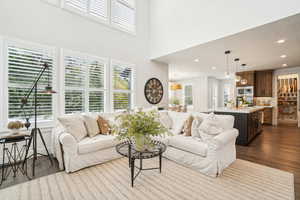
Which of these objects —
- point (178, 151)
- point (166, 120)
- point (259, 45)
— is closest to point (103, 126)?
point (166, 120)

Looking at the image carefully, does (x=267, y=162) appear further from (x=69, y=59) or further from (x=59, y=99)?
(x=69, y=59)

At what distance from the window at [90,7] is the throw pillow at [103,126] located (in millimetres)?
2757

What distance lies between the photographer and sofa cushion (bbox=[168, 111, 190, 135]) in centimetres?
312

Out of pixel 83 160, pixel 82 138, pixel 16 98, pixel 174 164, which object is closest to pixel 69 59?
pixel 16 98

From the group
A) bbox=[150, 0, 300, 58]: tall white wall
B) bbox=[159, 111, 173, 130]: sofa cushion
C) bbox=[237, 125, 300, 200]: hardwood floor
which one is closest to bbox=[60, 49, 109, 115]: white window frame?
bbox=[159, 111, 173, 130]: sofa cushion

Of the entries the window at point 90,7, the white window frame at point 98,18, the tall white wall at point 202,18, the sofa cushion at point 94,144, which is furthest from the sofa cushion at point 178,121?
the window at point 90,7

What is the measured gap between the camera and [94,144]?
2.60m

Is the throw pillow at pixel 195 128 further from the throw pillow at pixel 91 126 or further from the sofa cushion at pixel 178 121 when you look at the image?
the throw pillow at pixel 91 126

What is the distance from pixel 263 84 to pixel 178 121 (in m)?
6.33

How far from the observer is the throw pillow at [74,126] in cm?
265

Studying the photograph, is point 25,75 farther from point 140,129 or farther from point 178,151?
point 178,151

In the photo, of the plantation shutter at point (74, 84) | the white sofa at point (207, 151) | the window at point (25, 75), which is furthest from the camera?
the plantation shutter at point (74, 84)

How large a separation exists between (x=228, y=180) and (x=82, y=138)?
261cm

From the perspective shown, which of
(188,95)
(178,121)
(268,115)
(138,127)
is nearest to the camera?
(138,127)
